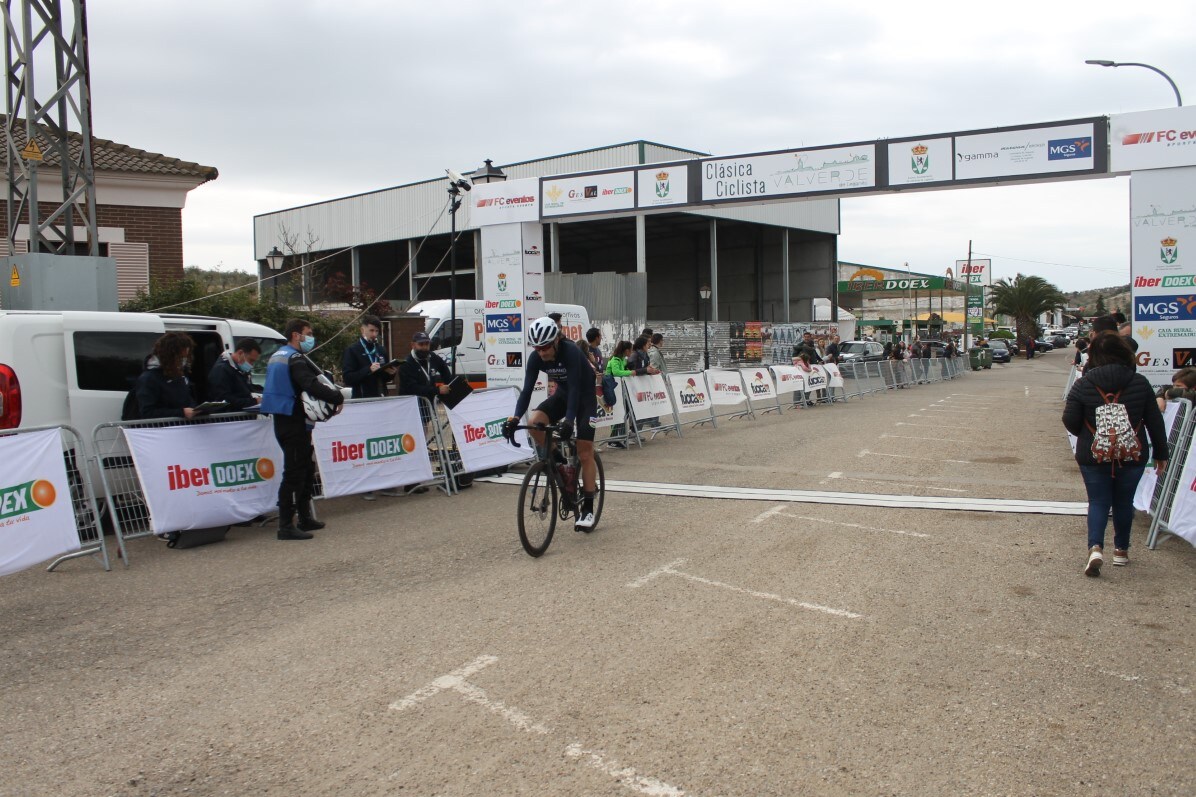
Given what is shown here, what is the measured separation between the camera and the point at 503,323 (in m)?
14.8

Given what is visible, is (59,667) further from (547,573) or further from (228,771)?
(547,573)

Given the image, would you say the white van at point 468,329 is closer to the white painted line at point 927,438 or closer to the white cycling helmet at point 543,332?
the white painted line at point 927,438

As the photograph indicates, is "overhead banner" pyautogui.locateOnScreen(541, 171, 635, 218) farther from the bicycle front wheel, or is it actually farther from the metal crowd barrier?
the metal crowd barrier

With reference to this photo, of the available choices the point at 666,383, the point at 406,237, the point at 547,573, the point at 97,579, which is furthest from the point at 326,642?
the point at 406,237

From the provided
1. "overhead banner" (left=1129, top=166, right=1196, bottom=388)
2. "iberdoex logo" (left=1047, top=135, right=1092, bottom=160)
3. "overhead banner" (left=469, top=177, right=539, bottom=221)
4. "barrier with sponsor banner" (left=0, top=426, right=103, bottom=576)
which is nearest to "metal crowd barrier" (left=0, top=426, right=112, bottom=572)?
"barrier with sponsor banner" (left=0, top=426, right=103, bottom=576)

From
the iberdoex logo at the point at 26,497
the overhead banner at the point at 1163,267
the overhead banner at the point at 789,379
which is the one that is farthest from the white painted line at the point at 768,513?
the overhead banner at the point at 789,379

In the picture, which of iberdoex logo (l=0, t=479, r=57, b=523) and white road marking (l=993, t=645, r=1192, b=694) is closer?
white road marking (l=993, t=645, r=1192, b=694)

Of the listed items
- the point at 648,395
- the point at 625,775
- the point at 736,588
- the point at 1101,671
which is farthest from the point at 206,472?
the point at 648,395

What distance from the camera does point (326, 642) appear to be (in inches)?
196

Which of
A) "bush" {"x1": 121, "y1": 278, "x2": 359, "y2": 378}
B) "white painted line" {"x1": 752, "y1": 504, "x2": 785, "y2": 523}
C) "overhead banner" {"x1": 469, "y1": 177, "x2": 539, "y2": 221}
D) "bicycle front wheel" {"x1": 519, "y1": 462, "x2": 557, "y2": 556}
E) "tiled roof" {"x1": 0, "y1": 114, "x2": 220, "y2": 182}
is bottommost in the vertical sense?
"white painted line" {"x1": 752, "y1": 504, "x2": 785, "y2": 523}

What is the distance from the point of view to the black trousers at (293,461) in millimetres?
7750

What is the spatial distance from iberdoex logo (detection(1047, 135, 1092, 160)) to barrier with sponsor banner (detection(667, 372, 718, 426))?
6511mm

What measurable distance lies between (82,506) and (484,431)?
4.62m

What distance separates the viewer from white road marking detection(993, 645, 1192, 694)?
13.9 ft
